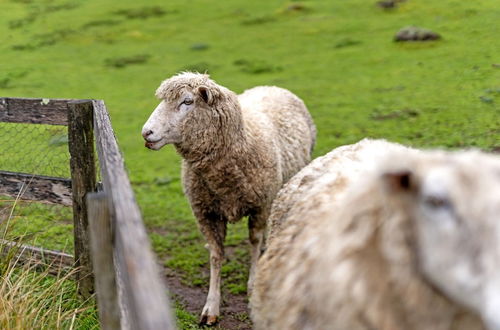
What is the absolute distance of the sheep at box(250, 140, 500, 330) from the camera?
1686mm

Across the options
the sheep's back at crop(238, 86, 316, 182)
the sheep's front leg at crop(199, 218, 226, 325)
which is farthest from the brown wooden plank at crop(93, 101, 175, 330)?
the sheep's back at crop(238, 86, 316, 182)

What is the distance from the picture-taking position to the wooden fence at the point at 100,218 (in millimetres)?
1643

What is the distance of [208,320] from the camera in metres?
4.69

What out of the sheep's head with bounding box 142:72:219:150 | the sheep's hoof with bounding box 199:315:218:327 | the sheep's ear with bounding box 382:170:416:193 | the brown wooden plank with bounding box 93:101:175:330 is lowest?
the sheep's hoof with bounding box 199:315:218:327

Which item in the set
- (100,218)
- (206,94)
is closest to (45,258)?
(206,94)

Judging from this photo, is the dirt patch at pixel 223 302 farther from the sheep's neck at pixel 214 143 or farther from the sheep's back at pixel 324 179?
the sheep's back at pixel 324 179

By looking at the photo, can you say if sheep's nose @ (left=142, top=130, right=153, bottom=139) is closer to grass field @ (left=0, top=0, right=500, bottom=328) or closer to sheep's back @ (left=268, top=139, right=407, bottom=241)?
sheep's back @ (left=268, top=139, right=407, bottom=241)

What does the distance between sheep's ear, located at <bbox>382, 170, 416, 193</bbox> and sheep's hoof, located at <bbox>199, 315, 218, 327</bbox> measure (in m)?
3.17

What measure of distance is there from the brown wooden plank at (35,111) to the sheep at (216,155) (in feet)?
2.31

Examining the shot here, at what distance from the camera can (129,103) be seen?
1358cm

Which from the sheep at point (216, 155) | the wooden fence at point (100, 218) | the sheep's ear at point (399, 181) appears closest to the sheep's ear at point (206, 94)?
the sheep at point (216, 155)

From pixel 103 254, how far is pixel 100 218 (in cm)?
17

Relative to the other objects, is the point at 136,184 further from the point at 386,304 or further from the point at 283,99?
the point at 386,304

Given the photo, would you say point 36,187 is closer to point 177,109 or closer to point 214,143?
point 177,109
